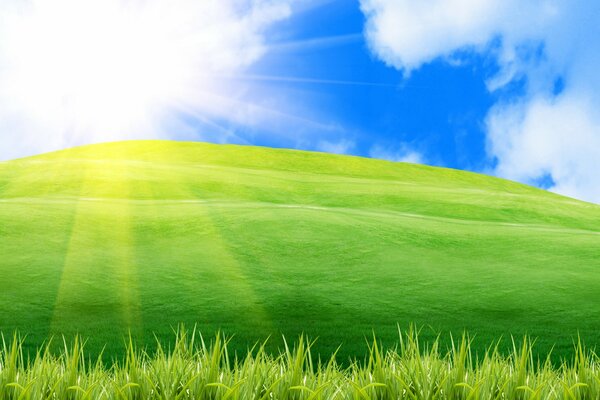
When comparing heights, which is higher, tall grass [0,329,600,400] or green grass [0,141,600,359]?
green grass [0,141,600,359]

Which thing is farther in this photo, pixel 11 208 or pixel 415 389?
pixel 11 208

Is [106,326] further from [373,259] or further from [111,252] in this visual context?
[373,259]

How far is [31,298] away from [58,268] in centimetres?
121

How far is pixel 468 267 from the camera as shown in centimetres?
1031

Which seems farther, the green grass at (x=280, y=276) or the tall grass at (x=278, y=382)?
the green grass at (x=280, y=276)

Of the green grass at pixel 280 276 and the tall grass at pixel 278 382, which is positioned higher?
the green grass at pixel 280 276

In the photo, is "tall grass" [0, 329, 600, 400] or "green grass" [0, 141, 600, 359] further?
"green grass" [0, 141, 600, 359]

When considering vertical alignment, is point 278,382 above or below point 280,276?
below

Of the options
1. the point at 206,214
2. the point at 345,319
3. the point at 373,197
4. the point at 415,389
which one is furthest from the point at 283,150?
the point at 415,389

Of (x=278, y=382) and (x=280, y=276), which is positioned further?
(x=280, y=276)

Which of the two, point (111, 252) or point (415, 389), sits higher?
point (111, 252)

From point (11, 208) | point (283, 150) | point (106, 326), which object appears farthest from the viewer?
point (283, 150)

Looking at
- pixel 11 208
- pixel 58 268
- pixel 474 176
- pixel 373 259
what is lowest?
pixel 58 268

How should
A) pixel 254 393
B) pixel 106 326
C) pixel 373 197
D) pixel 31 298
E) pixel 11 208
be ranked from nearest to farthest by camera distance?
pixel 254 393
pixel 106 326
pixel 31 298
pixel 11 208
pixel 373 197
